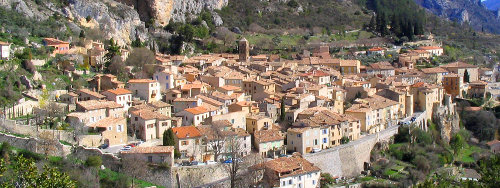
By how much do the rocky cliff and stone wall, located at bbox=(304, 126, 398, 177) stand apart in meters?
112

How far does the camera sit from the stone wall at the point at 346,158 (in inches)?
1470

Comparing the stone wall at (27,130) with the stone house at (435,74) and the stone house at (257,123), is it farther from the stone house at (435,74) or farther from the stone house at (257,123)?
the stone house at (435,74)

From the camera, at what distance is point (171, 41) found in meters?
64.4

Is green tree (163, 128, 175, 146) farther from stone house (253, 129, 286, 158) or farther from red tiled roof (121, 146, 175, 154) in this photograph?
stone house (253, 129, 286, 158)

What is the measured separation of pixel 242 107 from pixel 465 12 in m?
119

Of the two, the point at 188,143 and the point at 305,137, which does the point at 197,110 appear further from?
the point at 305,137

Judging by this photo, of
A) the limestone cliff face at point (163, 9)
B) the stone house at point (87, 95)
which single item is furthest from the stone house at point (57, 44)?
the limestone cliff face at point (163, 9)

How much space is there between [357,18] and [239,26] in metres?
18.2

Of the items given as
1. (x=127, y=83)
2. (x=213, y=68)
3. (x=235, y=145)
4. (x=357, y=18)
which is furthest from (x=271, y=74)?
(x=357, y=18)

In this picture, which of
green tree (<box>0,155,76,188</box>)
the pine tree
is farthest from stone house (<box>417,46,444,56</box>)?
green tree (<box>0,155,76,188</box>)

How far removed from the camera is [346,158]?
38.8 meters

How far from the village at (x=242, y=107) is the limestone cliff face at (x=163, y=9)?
11.9 metres

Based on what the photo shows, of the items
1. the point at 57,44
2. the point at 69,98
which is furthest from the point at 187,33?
the point at 69,98

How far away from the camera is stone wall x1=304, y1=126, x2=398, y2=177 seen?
37.3 m
